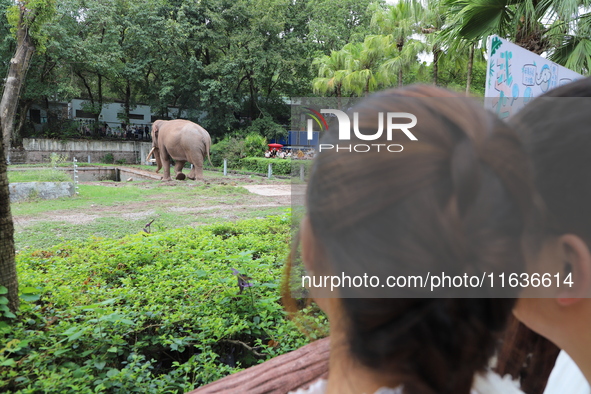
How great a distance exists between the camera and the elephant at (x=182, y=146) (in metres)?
11.8

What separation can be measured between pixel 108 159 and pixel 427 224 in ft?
72.5

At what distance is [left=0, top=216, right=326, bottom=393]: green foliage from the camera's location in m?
1.45

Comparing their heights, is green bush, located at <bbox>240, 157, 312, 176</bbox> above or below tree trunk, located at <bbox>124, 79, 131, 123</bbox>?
below

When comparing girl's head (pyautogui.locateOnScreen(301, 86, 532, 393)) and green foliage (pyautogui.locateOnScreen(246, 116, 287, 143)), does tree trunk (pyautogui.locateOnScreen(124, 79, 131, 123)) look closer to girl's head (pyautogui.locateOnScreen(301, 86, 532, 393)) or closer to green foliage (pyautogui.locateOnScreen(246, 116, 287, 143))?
green foliage (pyautogui.locateOnScreen(246, 116, 287, 143))

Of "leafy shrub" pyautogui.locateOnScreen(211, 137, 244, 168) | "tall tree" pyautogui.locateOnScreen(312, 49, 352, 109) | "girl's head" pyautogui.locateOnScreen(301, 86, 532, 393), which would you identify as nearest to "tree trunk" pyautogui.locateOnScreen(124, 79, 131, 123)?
"leafy shrub" pyautogui.locateOnScreen(211, 137, 244, 168)

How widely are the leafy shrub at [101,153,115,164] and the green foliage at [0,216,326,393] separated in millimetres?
18863

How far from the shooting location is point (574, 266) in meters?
0.52

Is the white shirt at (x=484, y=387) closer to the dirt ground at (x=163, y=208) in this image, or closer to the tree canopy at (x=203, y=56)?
the dirt ground at (x=163, y=208)

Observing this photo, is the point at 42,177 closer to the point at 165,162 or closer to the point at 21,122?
the point at 165,162

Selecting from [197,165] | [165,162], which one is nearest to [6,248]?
[197,165]

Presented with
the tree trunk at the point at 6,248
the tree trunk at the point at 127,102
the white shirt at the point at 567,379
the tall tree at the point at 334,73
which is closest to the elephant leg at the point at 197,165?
the tall tree at the point at 334,73

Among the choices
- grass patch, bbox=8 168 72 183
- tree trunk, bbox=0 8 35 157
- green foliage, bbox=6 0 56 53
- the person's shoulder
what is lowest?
grass patch, bbox=8 168 72 183

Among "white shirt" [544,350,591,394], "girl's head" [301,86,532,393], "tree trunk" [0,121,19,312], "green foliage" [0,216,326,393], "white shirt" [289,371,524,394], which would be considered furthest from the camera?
"tree trunk" [0,121,19,312]

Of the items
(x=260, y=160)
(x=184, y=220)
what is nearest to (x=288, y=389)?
(x=184, y=220)
